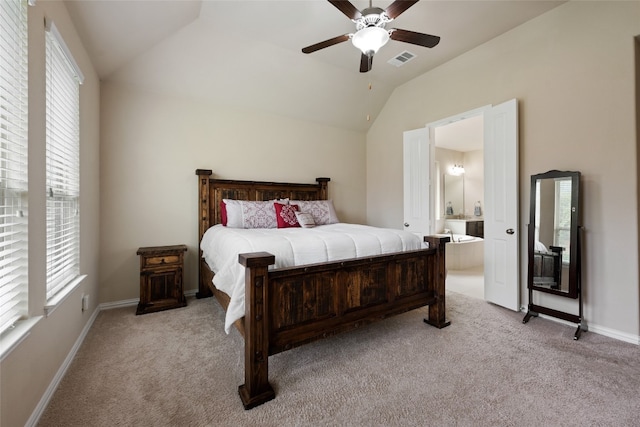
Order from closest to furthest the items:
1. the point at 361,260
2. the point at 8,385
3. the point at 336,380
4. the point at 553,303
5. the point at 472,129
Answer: the point at 8,385 < the point at 336,380 < the point at 361,260 < the point at 553,303 < the point at 472,129

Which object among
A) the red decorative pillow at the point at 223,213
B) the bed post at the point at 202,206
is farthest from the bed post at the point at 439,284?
the bed post at the point at 202,206

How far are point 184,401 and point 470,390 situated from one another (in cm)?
173

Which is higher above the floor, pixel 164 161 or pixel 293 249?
pixel 164 161

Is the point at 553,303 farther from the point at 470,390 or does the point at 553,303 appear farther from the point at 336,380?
the point at 336,380

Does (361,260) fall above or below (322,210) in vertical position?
below

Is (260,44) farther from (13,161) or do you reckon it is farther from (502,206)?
(502,206)

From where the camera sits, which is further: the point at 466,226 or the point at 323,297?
the point at 466,226

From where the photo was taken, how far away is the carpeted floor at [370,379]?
1501mm

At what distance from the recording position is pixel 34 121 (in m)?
1.50

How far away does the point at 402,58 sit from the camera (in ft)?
11.9

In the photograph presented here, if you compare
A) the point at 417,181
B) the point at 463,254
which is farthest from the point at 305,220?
the point at 463,254

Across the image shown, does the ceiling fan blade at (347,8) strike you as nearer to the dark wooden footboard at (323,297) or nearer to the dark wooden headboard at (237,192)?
the dark wooden footboard at (323,297)

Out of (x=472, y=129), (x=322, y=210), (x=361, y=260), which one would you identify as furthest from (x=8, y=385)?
(x=472, y=129)

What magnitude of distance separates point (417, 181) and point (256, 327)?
3257mm
